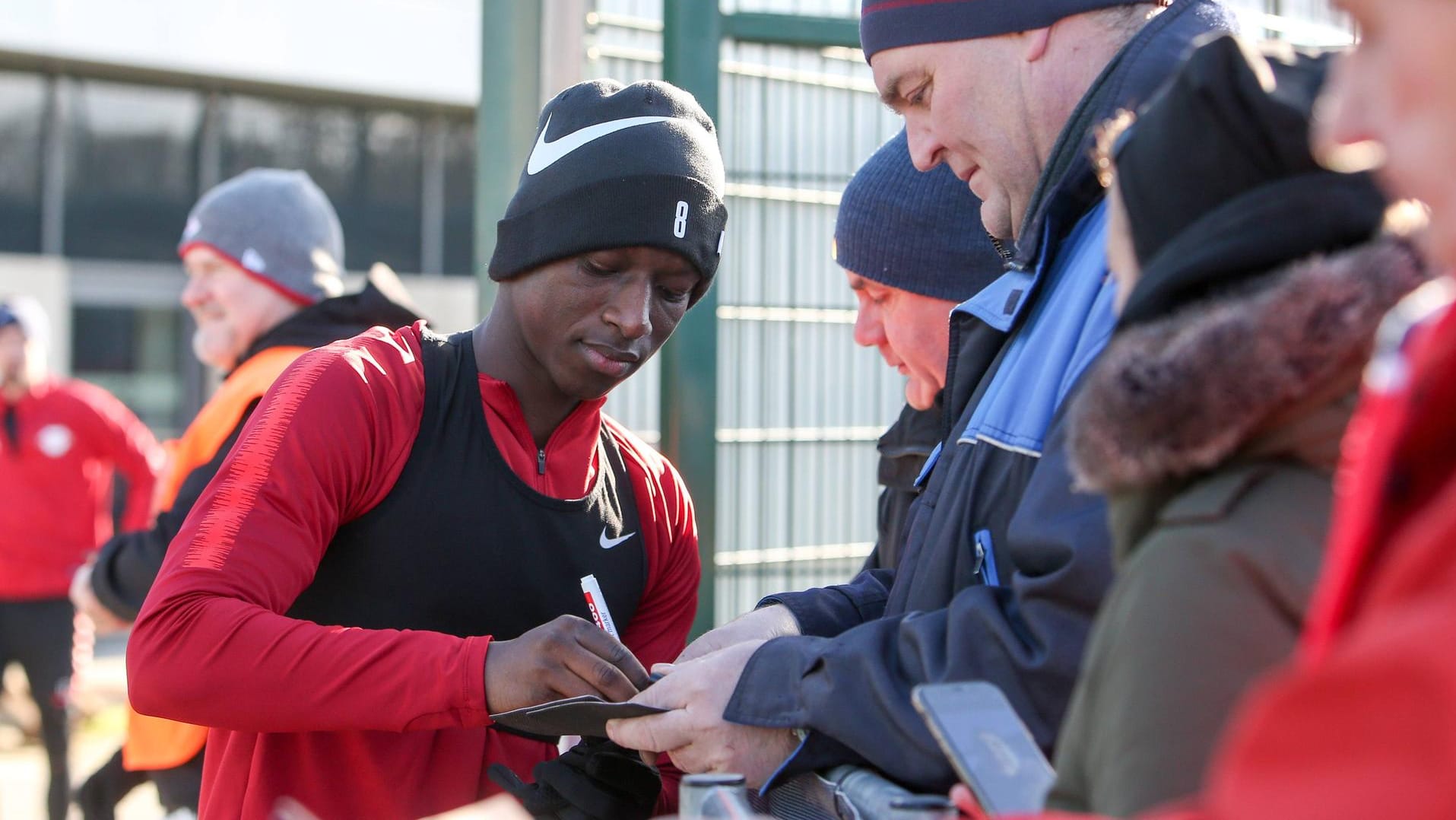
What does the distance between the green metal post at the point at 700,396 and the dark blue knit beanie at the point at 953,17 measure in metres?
1.21

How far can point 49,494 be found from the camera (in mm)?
6246

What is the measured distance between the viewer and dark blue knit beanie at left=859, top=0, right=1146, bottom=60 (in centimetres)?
221

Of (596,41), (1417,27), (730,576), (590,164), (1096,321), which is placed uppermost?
(596,41)

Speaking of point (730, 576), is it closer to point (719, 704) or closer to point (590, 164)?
point (590, 164)

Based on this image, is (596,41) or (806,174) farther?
(806,174)

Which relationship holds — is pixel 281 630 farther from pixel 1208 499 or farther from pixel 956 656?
pixel 1208 499

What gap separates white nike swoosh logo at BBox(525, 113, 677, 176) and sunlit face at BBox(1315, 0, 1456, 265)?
1785 millimetres

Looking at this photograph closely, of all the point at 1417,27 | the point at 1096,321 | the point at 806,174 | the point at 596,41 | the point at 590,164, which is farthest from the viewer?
the point at 806,174

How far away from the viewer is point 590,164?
2.57m

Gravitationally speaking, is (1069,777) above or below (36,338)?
below

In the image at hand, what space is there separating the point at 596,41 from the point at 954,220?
128cm

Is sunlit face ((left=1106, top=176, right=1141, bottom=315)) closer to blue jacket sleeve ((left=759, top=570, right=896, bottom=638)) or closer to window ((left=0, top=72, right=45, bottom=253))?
blue jacket sleeve ((left=759, top=570, right=896, bottom=638))

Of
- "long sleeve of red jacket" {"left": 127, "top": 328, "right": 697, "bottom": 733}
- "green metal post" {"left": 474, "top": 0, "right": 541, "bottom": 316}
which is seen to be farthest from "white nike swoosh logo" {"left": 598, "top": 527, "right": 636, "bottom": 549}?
"green metal post" {"left": 474, "top": 0, "right": 541, "bottom": 316}

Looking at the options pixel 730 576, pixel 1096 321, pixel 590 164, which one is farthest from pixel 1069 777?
pixel 730 576
